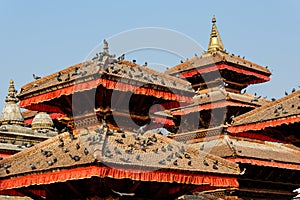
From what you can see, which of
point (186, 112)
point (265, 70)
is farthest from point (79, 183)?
point (265, 70)

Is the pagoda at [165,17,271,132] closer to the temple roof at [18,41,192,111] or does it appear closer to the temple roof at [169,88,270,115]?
the temple roof at [169,88,270,115]

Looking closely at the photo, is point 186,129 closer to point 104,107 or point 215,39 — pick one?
point 215,39

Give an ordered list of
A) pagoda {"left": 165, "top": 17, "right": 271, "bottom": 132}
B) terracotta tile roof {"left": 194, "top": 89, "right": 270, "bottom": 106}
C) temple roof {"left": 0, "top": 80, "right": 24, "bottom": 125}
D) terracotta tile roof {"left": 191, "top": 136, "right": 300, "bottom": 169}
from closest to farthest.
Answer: terracotta tile roof {"left": 191, "top": 136, "right": 300, "bottom": 169}
terracotta tile roof {"left": 194, "top": 89, "right": 270, "bottom": 106}
pagoda {"left": 165, "top": 17, "right": 271, "bottom": 132}
temple roof {"left": 0, "top": 80, "right": 24, "bottom": 125}

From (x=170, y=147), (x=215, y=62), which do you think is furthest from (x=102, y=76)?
(x=215, y=62)

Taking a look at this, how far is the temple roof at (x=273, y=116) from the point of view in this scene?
17.0 metres

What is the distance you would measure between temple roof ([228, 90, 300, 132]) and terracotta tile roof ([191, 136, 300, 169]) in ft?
6.12

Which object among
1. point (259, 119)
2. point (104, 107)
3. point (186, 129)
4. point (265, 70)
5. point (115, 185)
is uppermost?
point (265, 70)

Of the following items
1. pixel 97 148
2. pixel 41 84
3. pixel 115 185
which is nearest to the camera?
pixel 97 148

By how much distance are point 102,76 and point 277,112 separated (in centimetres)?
666

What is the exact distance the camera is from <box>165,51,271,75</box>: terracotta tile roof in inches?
1088

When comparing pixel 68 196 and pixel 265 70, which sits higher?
pixel 265 70

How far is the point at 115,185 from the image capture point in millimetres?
13617

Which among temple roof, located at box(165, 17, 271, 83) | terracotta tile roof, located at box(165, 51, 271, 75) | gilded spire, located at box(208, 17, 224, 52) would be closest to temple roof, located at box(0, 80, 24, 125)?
temple roof, located at box(165, 17, 271, 83)

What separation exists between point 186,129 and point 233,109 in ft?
8.85
